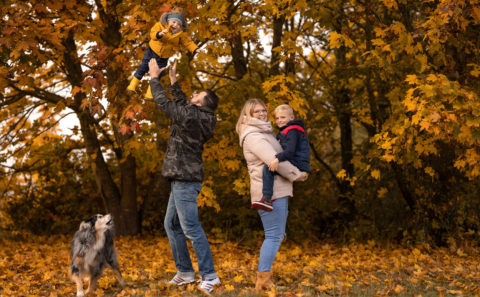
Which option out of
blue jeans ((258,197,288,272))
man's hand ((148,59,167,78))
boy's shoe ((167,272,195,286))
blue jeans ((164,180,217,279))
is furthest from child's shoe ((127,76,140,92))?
boy's shoe ((167,272,195,286))

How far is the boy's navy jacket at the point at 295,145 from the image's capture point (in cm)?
425

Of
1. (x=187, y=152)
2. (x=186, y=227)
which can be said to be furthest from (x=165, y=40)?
(x=186, y=227)

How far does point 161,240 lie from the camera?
9.95m

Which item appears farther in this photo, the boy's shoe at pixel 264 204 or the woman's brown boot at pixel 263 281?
the woman's brown boot at pixel 263 281

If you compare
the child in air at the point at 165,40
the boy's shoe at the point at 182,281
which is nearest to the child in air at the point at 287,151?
the child in air at the point at 165,40

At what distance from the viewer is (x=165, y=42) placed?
4.59 meters

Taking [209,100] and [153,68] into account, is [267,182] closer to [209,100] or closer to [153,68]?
[209,100]

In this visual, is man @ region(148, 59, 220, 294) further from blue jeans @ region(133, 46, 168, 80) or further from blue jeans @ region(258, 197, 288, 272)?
blue jeans @ region(258, 197, 288, 272)

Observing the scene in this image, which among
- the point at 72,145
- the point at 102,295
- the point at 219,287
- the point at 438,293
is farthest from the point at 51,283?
the point at 72,145

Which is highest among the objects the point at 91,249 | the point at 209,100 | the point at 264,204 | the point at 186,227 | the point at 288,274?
the point at 209,100

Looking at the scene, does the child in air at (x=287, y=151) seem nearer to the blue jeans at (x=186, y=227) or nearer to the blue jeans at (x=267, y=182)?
the blue jeans at (x=267, y=182)

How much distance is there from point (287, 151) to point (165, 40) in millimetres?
1535

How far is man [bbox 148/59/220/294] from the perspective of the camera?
14.5ft

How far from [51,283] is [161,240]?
441 centimetres
